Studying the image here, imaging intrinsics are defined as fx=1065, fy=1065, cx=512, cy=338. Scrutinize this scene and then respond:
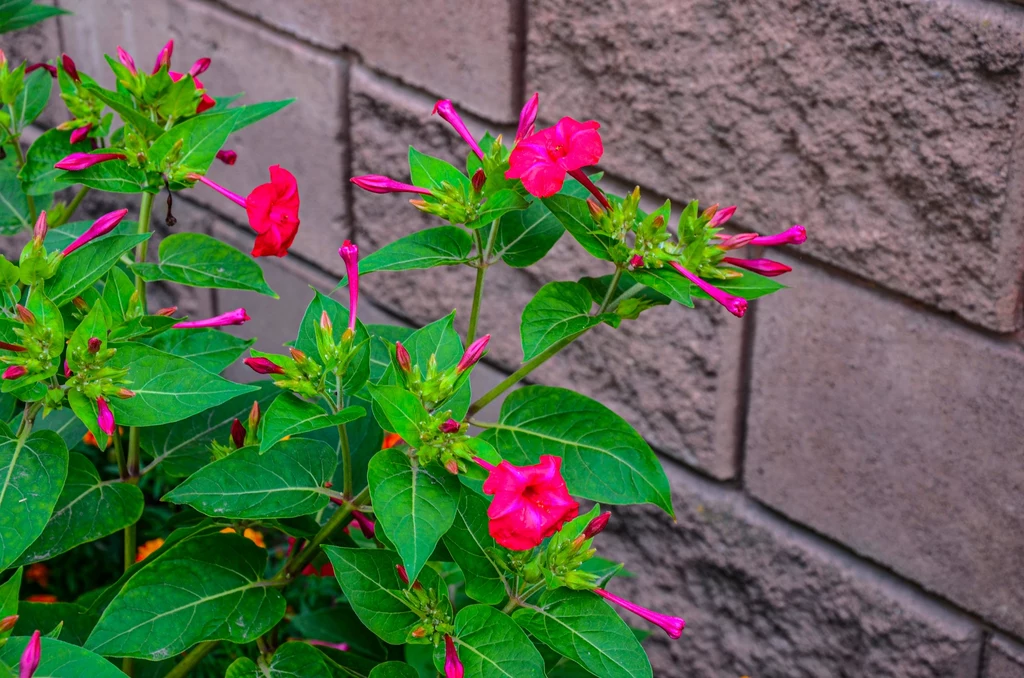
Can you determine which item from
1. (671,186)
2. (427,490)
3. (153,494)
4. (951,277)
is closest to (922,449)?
(951,277)

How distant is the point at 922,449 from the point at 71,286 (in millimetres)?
1396

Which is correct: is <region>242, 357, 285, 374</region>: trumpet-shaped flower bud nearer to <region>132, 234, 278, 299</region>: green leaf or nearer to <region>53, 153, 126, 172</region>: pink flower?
<region>132, 234, 278, 299</region>: green leaf

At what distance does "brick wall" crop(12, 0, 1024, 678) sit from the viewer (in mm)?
1665

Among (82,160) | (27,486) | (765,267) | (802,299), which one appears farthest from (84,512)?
(802,299)

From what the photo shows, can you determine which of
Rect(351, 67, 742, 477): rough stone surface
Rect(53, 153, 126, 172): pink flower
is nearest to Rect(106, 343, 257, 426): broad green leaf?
Rect(53, 153, 126, 172): pink flower

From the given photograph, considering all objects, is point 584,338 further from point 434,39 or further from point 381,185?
point 381,185

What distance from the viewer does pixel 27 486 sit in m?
1.01

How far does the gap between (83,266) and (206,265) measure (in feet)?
0.56

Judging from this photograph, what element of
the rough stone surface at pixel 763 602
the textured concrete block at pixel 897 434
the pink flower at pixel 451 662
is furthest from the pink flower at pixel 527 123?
the rough stone surface at pixel 763 602

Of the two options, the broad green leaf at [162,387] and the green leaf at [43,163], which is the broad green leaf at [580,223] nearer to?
the broad green leaf at [162,387]

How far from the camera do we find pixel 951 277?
1703 mm

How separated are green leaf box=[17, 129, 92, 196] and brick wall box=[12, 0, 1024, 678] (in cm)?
108

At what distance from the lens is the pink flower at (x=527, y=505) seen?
937mm

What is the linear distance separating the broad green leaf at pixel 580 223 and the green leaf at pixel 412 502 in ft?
0.90
